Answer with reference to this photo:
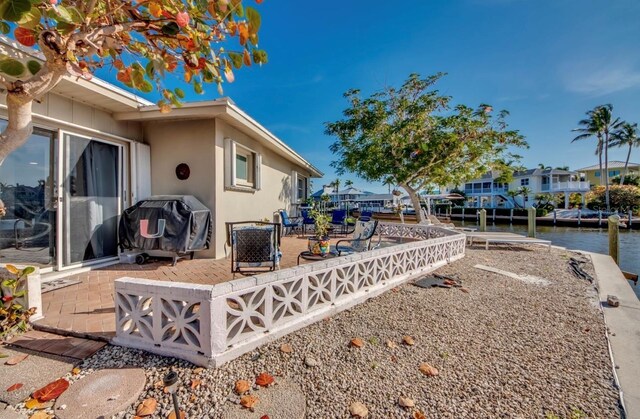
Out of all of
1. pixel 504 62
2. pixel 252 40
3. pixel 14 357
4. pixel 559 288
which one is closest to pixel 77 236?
pixel 14 357

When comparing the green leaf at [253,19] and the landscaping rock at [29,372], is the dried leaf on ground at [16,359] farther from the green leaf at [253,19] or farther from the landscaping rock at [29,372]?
the green leaf at [253,19]

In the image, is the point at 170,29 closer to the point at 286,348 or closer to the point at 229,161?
the point at 286,348

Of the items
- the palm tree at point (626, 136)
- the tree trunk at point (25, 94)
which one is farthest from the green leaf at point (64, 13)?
the palm tree at point (626, 136)

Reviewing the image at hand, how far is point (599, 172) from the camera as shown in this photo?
38594 millimetres

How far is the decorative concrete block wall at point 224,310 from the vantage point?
6.68 feet

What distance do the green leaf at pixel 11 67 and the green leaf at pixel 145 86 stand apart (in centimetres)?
80

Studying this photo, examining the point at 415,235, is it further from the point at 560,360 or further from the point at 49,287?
the point at 49,287

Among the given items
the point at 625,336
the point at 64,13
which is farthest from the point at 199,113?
the point at 625,336

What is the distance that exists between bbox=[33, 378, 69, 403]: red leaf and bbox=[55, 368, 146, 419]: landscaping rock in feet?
0.12

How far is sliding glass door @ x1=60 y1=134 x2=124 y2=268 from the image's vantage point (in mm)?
4188

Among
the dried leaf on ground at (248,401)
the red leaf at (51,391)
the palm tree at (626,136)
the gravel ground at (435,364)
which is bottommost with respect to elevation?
the gravel ground at (435,364)

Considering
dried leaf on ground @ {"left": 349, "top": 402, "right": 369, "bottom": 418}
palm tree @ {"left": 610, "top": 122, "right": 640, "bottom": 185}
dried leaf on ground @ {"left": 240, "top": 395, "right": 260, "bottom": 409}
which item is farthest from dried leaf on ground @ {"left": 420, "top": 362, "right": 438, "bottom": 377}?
palm tree @ {"left": 610, "top": 122, "right": 640, "bottom": 185}

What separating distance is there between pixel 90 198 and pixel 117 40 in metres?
3.43

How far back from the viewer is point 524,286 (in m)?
4.45
